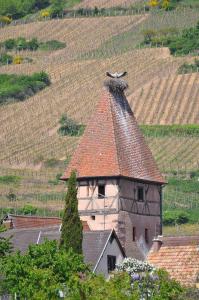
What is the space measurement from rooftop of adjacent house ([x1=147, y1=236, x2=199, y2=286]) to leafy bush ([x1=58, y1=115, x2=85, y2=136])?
72609 millimetres

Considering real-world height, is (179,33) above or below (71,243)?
above

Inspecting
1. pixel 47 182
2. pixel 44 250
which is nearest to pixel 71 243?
pixel 44 250

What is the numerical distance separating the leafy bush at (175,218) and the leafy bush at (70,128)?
30.3 meters

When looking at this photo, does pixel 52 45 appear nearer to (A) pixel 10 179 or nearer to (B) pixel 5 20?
(B) pixel 5 20

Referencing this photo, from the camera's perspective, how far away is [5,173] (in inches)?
4348

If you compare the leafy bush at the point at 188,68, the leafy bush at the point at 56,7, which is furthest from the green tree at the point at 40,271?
the leafy bush at the point at 56,7

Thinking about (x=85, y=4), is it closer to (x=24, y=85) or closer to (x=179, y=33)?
(x=179, y=33)

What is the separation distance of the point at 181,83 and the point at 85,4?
2012 inches

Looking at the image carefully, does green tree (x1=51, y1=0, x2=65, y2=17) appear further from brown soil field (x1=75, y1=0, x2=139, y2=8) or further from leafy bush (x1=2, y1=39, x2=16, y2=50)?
leafy bush (x1=2, y1=39, x2=16, y2=50)

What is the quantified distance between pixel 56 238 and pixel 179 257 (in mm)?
7010

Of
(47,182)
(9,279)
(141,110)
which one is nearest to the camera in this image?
(9,279)

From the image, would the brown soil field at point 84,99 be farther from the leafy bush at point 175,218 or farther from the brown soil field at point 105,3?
the leafy bush at point 175,218

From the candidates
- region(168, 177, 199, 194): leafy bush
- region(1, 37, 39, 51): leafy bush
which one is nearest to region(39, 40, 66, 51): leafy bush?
region(1, 37, 39, 51): leafy bush

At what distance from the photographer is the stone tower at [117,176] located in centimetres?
5822
